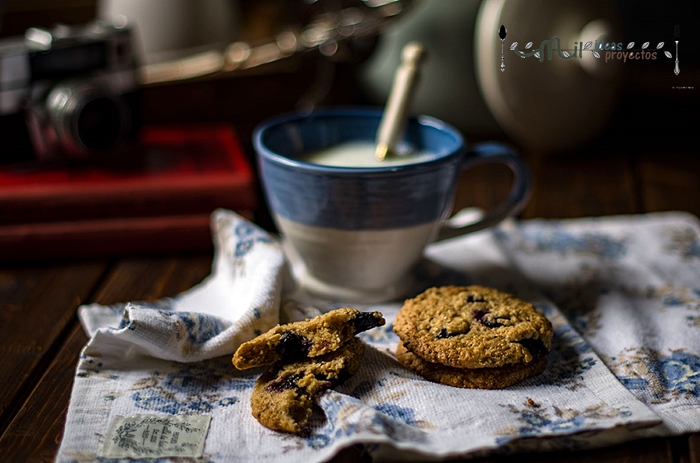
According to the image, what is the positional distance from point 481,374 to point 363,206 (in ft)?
0.59

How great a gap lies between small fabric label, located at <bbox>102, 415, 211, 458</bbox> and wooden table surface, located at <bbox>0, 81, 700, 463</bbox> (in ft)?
0.14

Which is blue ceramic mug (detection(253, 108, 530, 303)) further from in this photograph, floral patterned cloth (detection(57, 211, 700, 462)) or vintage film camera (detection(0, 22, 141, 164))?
vintage film camera (detection(0, 22, 141, 164))

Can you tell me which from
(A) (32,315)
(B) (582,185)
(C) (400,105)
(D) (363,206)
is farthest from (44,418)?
(B) (582,185)

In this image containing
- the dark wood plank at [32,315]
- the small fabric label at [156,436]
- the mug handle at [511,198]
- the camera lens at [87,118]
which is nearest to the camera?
the small fabric label at [156,436]

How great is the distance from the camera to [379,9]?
1.03 metres

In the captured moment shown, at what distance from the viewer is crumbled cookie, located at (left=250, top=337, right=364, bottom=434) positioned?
46 centimetres

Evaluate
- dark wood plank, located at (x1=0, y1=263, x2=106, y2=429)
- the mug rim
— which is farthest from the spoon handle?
dark wood plank, located at (x1=0, y1=263, x2=106, y2=429)

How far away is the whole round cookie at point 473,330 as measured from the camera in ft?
1.65

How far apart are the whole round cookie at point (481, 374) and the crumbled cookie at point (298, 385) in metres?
0.05

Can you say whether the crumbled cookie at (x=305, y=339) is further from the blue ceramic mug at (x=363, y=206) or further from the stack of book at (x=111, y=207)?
the stack of book at (x=111, y=207)

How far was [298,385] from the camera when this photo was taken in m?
0.49

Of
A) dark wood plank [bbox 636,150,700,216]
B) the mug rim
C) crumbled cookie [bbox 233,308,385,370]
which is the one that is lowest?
dark wood plank [bbox 636,150,700,216]

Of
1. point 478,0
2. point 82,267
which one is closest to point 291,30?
point 478,0

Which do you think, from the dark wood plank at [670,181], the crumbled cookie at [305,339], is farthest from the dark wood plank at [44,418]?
the dark wood plank at [670,181]
